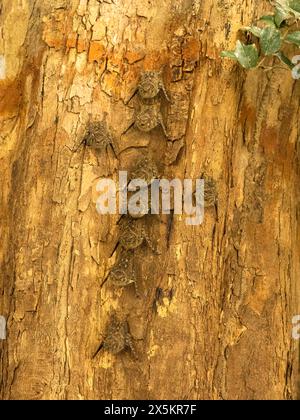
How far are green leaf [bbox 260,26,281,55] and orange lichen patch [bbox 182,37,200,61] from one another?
184mm

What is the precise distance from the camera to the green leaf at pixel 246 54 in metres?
1.98

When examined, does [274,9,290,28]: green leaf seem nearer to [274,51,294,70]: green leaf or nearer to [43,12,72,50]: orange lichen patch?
[274,51,294,70]: green leaf

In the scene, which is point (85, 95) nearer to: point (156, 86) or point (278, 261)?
point (156, 86)

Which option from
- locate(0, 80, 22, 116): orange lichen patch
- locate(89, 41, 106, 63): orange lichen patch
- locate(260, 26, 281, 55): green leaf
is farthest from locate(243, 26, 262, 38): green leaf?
locate(0, 80, 22, 116): orange lichen patch

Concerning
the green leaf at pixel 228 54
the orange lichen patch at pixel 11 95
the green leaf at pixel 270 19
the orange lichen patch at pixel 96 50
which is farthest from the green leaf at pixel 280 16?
the orange lichen patch at pixel 11 95

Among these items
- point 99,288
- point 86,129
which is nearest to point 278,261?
point 99,288

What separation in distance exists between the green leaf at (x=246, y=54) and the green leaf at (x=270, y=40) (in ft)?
0.10

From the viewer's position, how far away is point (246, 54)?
1.99 metres

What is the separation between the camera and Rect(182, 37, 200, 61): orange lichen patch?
2.04 m

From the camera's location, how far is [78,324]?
6.83 feet

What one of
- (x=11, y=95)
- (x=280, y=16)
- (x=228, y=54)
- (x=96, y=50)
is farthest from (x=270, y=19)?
(x=11, y=95)

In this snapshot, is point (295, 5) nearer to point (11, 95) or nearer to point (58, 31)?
point (58, 31)

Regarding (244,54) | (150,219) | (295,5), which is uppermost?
(295,5)

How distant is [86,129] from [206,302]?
608mm
